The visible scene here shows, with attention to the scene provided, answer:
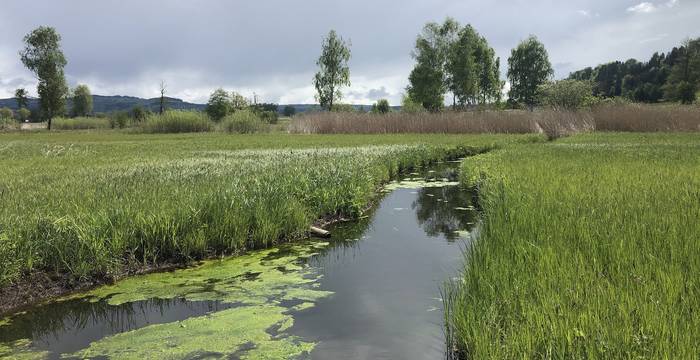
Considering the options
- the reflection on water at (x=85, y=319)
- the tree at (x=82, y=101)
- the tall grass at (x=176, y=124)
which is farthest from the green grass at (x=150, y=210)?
the tree at (x=82, y=101)

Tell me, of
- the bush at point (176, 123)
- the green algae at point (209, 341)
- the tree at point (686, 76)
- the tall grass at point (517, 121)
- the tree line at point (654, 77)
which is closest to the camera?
the green algae at point (209, 341)

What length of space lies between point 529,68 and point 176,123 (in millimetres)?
61702

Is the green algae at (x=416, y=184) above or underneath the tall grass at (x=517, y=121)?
underneath

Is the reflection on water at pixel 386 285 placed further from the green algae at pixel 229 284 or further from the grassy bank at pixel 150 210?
the grassy bank at pixel 150 210

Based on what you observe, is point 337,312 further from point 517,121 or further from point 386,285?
point 517,121

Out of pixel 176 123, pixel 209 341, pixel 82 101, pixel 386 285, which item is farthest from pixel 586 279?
pixel 82 101

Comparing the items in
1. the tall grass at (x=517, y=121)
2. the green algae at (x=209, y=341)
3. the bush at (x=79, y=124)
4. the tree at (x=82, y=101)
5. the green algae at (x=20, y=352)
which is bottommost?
the green algae at (x=20, y=352)

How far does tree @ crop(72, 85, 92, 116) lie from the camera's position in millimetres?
95625

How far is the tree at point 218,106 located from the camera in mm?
61000

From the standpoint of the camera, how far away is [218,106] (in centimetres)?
6106

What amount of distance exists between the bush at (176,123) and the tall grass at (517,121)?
34.1ft

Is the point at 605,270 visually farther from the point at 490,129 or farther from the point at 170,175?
the point at 490,129

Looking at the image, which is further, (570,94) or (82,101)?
(82,101)

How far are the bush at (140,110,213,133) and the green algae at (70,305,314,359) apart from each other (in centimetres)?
4211
